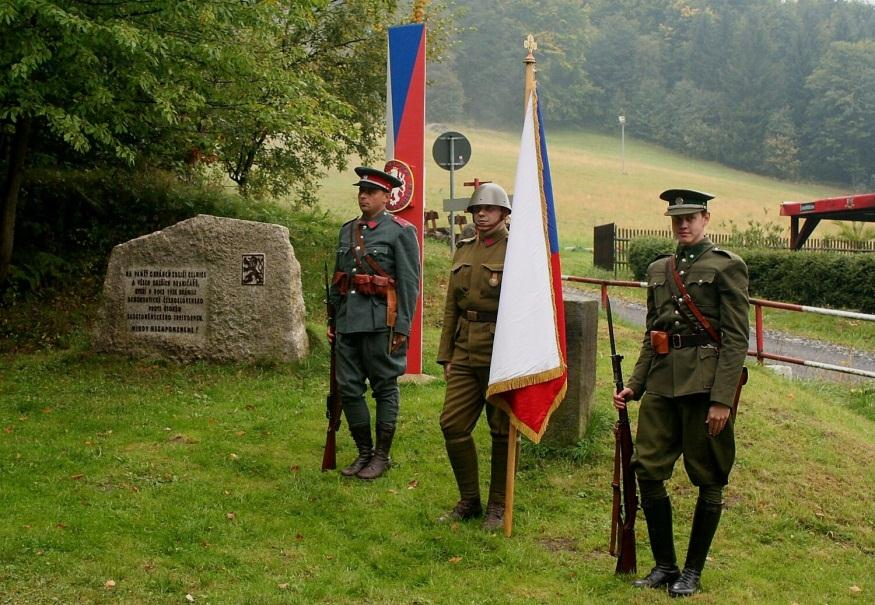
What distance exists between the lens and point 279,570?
569cm

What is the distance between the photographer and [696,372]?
17.3 ft

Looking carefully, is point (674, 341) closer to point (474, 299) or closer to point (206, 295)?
point (474, 299)

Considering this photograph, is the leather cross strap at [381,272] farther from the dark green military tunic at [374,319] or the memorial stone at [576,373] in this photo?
the memorial stone at [576,373]

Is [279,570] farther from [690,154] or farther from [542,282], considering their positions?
[690,154]

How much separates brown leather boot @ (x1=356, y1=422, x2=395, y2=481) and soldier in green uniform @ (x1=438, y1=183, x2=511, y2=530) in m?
0.93

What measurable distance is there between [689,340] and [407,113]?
5.34m

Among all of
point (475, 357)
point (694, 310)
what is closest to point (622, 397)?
point (694, 310)

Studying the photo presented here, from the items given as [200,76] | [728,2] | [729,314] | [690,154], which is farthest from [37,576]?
[728,2]

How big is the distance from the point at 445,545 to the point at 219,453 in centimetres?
251

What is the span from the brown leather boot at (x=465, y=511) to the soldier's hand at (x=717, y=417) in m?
1.98

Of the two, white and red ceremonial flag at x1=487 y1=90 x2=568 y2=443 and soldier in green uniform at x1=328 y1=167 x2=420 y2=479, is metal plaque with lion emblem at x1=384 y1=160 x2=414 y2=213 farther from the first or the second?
white and red ceremonial flag at x1=487 y1=90 x2=568 y2=443

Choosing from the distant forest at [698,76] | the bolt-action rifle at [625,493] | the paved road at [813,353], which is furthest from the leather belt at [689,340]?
the distant forest at [698,76]

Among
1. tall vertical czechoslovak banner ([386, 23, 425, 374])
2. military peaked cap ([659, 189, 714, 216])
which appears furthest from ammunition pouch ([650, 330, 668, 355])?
tall vertical czechoslovak banner ([386, 23, 425, 374])

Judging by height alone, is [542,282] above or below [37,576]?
above
